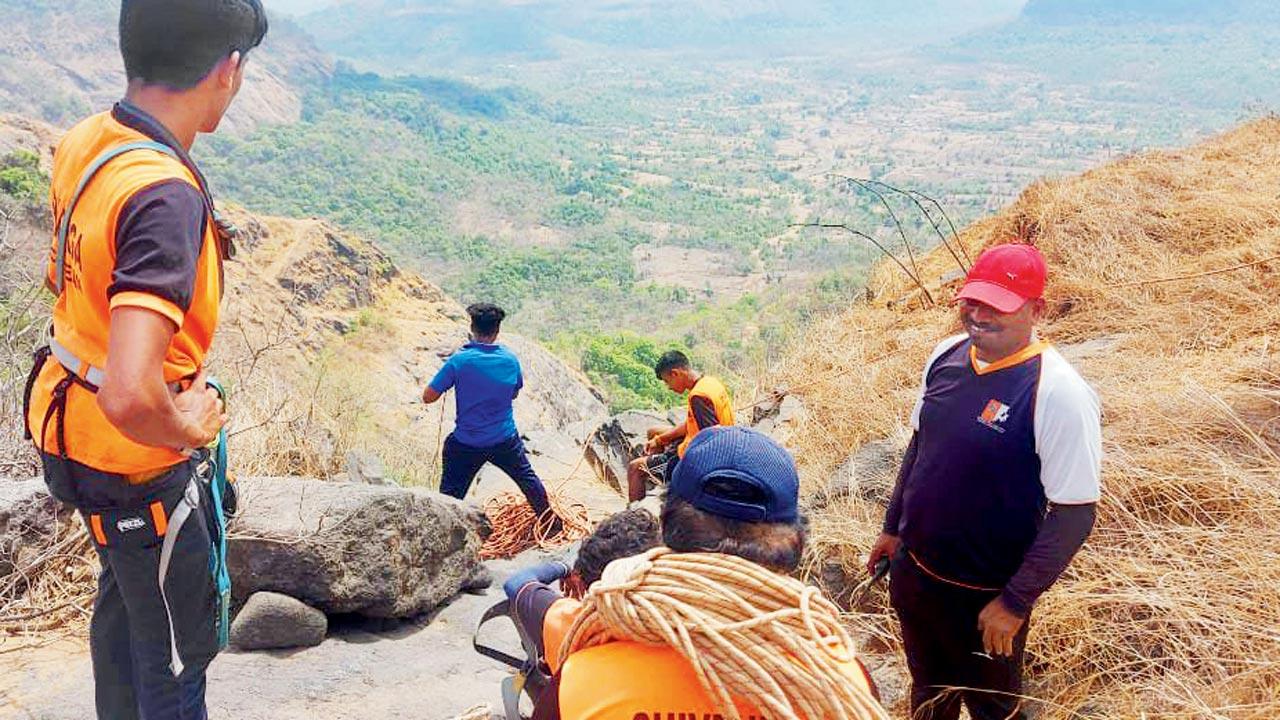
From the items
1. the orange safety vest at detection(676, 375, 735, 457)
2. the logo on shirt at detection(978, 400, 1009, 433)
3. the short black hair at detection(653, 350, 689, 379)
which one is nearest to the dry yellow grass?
the orange safety vest at detection(676, 375, 735, 457)

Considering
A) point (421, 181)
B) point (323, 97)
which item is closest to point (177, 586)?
point (421, 181)

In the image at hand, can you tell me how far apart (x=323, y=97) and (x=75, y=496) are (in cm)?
14692

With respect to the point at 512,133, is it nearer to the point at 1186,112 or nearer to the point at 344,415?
the point at 1186,112

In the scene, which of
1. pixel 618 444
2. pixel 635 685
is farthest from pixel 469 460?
pixel 635 685

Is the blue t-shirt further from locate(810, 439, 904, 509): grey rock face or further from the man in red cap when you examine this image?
the man in red cap

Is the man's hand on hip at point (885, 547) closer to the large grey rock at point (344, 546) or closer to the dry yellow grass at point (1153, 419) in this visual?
the dry yellow grass at point (1153, 419)

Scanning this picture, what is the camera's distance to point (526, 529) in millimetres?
6281

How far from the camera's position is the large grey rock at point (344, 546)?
12.7ft

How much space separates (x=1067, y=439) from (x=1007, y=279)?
518mm

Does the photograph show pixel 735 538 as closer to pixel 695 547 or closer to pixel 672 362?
pixel 695 547

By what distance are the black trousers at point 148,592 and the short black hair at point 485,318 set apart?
11.1ft

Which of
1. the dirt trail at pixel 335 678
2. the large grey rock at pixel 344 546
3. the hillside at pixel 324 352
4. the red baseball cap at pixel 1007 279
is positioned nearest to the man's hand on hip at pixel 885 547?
the red baseball cap at pixel 1007 279

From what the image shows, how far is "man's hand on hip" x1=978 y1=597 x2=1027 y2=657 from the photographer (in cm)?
261

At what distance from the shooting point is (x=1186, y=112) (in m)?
156
